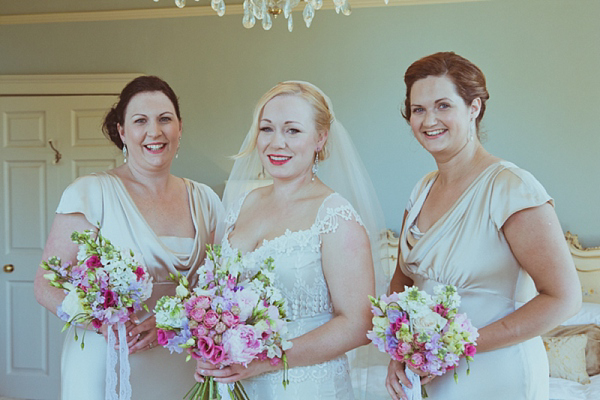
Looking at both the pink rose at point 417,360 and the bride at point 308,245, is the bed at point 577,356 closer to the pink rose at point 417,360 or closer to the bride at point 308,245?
the bride at point 308,245

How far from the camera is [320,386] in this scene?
6.47 ft

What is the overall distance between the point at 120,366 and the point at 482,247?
129cm

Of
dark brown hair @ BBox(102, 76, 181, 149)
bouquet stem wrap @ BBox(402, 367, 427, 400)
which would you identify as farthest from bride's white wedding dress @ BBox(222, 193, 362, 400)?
dark brown hair @ BBox(102, 76, 181, 149)

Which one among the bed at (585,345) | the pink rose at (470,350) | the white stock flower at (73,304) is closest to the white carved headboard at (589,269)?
the bed at (585,345)

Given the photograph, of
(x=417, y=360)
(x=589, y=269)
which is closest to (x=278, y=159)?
(x=417, y=360)

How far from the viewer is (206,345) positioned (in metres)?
1.65

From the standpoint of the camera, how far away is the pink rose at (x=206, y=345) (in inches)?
64.2

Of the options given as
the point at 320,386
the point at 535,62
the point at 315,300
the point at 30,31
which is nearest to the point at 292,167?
the point at 315,300

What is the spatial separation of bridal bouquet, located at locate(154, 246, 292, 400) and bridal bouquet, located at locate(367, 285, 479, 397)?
31 cm

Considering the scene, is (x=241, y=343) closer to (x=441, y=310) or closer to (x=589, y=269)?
(x=441, y=310)

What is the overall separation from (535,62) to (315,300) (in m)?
3.50

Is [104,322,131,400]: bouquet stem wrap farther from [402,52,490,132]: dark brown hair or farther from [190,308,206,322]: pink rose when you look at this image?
[402,52,490,132]: dark brown hair

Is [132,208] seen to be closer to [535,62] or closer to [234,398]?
[234,398]

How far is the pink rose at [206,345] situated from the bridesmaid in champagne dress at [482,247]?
575 millimetres
